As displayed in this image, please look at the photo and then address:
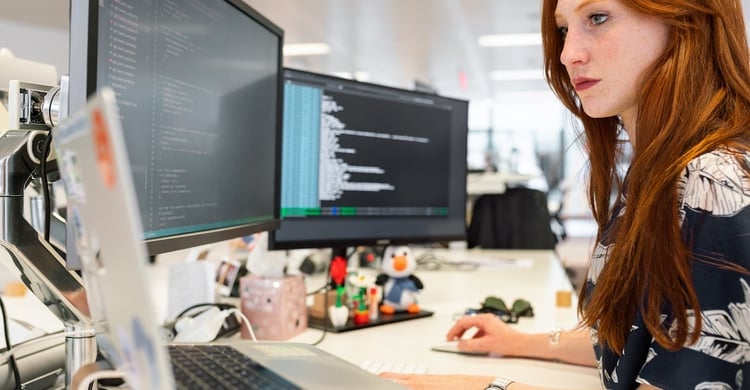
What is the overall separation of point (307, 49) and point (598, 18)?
721cm

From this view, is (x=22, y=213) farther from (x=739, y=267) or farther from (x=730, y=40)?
(x=730, y=40)

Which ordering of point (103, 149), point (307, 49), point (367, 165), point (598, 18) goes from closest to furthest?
point (103, 149) → point (598, 18) → point (367, 165) → point (307, 49)

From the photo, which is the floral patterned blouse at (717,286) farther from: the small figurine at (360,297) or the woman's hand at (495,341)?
the small figurine at (360,297)

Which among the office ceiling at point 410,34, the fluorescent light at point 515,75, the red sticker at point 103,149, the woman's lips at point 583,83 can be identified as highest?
the fluorescent light at point 515,75

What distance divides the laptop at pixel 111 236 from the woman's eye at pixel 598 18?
70 cm

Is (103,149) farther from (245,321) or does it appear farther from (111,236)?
(245,321)

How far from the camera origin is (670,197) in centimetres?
68

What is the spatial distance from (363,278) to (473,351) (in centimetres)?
31

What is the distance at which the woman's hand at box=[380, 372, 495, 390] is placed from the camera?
2.54ft

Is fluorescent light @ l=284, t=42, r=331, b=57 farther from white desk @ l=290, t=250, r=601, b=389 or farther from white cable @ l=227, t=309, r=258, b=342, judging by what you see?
white cable @ l=227, t=309, r=258, b=342

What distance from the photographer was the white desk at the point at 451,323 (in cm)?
96

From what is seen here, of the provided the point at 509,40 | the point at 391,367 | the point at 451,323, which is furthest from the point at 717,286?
the point at 509,40

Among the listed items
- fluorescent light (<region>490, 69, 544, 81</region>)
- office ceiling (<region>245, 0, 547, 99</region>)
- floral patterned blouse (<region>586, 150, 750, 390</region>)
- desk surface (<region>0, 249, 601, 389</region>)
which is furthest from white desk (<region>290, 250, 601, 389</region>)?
fluorescent light (<region>490, 69, 544, 81</region>)

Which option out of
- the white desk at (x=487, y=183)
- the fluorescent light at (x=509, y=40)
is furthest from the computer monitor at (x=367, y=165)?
the fluorescent light at (x=509, y=40)
